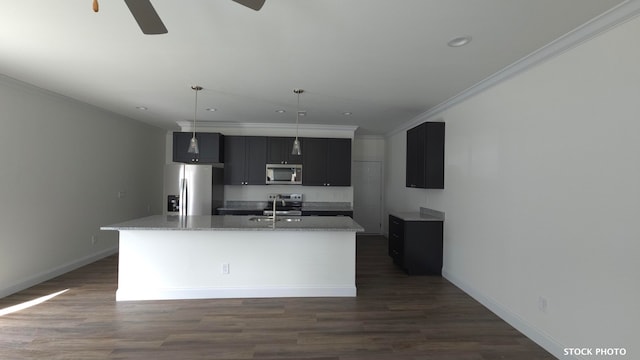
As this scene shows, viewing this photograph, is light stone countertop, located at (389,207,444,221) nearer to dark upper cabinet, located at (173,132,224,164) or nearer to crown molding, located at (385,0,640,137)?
crown molding, located at (385,0,640,137)

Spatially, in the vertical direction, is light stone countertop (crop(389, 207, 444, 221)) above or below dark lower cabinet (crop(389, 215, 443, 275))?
above

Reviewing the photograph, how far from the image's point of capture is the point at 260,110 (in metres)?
4.89

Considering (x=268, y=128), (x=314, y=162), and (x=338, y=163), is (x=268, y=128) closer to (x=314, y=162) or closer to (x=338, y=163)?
(x=314, y=162)

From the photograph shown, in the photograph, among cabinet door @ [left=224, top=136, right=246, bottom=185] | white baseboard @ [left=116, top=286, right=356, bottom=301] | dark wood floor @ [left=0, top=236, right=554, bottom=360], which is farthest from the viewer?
cabinet door @ [left=224, top=136, right=246, bottom=185]

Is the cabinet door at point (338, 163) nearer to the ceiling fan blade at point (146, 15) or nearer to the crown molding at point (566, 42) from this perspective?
the crown molding at point (566, 42)

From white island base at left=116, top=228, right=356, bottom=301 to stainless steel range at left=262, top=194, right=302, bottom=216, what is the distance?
2102 mm

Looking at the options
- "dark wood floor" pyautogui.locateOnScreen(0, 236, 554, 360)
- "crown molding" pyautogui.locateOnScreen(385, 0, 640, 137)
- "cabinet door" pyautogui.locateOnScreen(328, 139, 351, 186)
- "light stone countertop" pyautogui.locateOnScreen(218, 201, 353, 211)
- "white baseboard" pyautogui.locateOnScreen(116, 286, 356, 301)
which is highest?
"crown molding" pyautogui.locateOnScreen(385, 0, 640, 137)

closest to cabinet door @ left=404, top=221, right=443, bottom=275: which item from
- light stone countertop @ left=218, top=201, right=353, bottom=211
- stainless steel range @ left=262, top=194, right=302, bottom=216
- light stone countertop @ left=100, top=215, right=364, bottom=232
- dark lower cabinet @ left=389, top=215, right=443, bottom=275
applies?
dark lower cabinet @ left=389, top=215, right=443, bottom=275

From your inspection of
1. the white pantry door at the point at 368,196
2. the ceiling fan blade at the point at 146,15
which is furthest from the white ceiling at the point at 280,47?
the white pantry door at the point at 368,196

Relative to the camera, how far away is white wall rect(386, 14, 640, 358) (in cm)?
196

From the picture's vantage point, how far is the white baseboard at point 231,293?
346 cm

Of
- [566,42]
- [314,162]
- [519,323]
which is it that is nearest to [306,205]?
[314,162]

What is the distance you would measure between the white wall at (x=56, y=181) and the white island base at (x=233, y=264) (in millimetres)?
1414

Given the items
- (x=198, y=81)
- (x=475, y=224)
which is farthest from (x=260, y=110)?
(x=475, y=224)
